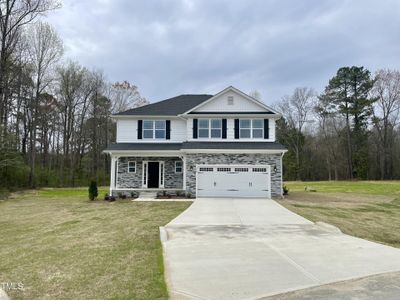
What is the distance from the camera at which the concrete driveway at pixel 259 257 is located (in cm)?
467

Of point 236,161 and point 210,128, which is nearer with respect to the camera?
point 236,161

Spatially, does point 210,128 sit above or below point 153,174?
above

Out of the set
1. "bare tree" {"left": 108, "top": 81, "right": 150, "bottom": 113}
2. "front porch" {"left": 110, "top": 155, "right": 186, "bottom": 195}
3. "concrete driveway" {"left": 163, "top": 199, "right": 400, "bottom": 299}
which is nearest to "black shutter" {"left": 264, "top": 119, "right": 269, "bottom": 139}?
"front porch" {"left": 110, "top": 155, "right": 186, "bottom": 195}

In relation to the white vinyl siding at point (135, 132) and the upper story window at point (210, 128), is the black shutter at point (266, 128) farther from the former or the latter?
the white vinyl siding at point (135, 132)

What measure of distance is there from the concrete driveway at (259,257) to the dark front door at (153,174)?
33.0ft

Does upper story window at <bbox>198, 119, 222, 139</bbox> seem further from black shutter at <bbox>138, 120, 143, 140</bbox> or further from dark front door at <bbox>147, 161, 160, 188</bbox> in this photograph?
black shutter at <bbox>138, 120, 143, 140</bbox>

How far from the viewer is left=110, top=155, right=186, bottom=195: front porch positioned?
20234 millimetres

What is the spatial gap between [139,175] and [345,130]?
118 feet

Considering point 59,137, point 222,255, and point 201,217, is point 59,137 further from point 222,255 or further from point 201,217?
point 222,255

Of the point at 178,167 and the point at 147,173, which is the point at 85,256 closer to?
the point at 147,173

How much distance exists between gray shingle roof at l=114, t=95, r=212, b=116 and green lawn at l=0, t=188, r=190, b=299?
1017 centimetres

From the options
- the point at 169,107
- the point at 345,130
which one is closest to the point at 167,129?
the point at 169,107

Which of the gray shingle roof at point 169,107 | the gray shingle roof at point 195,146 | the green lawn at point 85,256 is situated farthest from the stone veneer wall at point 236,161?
the green lawn at point 85,256

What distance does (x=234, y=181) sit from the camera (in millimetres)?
18875
